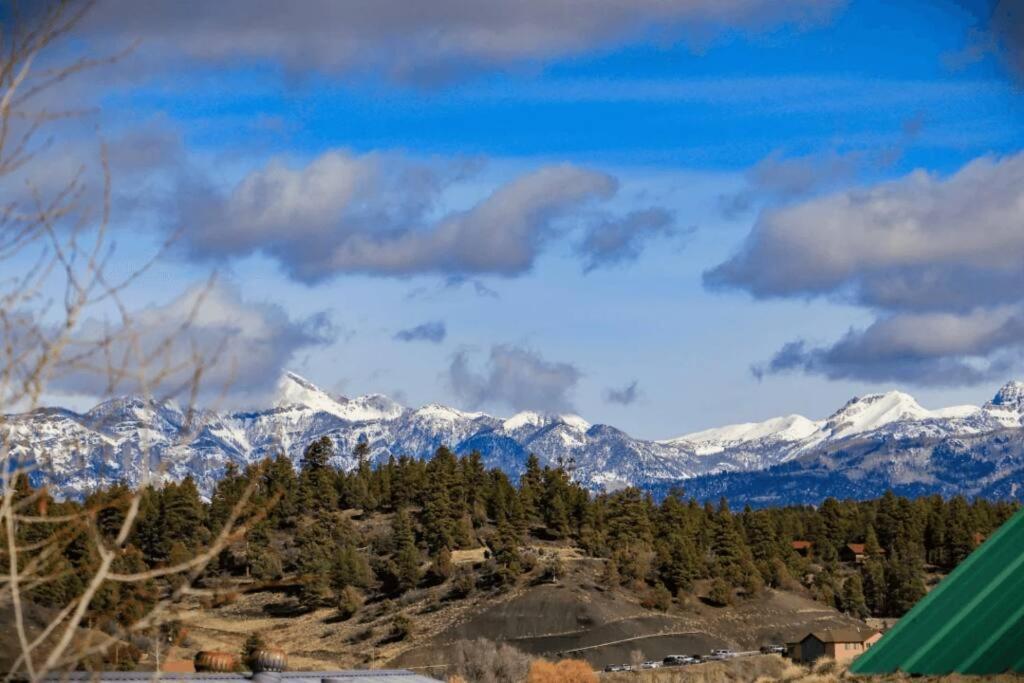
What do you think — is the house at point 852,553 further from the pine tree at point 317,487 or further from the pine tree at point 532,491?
the pine tree at point 317,487

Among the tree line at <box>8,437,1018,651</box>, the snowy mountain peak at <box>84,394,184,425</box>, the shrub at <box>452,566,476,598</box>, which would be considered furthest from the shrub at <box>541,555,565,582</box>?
the snowy mountain peak at <box>84,394,184,425</box>

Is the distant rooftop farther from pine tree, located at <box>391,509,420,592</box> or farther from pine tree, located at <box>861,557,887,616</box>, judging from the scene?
pine tree, located at <box>861,557,887,616</box>

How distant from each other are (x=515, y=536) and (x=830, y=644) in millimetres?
30443

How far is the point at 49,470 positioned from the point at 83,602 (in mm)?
1846

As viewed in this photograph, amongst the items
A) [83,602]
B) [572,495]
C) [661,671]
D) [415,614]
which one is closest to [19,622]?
[83,602]

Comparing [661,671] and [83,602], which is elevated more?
[83,602]

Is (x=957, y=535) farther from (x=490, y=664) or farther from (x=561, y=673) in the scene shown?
(x=561, y=673)

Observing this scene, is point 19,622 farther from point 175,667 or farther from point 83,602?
point 175,667

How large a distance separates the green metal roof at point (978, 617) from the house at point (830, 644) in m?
74.9

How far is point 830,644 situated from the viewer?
88.6 metres

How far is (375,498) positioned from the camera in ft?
424

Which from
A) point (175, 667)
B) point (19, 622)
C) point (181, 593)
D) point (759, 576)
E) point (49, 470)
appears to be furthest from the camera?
point (759, 576)

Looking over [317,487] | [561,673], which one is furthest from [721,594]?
[317,487]

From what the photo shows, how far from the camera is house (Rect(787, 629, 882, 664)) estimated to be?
88562mm
